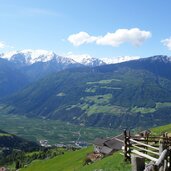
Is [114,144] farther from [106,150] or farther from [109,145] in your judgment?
[106,150]

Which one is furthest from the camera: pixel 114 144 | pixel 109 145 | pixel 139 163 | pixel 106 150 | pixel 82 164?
pixel 109 145

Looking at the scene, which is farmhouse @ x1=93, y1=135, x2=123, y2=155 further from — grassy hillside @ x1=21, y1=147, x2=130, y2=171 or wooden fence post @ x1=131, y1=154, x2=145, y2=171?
wooden fence post @ x1=131, y1=154, x2=145, y2=171

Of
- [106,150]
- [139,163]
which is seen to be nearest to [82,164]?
[106,150]

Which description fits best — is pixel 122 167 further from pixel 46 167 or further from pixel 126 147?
pixel 46 167

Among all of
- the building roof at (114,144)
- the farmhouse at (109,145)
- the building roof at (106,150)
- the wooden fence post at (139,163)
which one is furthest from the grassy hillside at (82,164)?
the wooden fence post at (139,163)

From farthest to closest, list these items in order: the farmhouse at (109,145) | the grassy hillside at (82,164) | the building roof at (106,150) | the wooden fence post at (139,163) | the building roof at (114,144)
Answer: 1. the building roof at (114,144)
2. the farmhouse at (109,145)
3. the building roof at (106,150)
4. the grassy hillside at (82,164)
5. the wooden fence post at (139,163)

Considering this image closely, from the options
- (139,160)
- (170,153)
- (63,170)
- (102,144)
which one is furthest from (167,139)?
(102,144)

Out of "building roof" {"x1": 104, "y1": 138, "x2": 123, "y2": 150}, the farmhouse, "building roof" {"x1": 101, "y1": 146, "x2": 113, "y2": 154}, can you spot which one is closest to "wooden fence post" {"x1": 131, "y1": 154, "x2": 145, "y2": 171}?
"building roof" {"x1": 101, "y1": 146, "x2": 113, "y2": 154}

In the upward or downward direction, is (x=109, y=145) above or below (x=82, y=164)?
above

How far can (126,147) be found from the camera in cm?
4053

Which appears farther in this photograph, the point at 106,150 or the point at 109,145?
the point at 109,145

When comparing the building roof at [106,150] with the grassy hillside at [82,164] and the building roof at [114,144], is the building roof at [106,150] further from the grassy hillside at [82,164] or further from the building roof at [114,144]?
the grassy hillside at [82,164]

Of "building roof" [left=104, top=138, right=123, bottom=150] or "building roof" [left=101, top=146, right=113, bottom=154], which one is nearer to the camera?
"building roof" [left=101, top=146, right=113, bottom=154]

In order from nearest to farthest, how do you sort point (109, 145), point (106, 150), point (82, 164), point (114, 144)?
point (82, 164) → point (106, 150) → point (114, 144) → point (109, 145)
